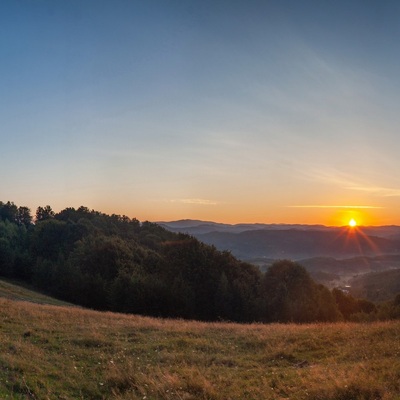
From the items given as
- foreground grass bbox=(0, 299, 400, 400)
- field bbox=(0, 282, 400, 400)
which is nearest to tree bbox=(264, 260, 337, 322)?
field bbox=(0, 282, 400, 400)

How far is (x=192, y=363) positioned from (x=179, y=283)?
48298 mm

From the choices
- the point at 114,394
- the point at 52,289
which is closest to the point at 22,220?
the point at 52,289

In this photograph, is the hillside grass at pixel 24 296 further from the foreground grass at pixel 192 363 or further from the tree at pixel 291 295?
the tree at pixel 291 295

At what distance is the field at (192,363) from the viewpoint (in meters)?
9.85

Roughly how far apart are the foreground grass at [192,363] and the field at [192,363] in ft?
0.10

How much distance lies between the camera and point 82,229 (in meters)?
95.1

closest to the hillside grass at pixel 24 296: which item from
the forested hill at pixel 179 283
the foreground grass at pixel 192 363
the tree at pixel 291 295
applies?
the forested hill at pixel 179 283

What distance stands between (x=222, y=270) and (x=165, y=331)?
48.1 m

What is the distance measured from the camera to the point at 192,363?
1332cm

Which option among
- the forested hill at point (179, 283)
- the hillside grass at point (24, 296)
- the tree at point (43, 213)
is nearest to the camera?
the hillside grass at point (24, 296)

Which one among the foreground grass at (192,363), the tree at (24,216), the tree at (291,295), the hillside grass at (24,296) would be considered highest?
the tree at (24,216)

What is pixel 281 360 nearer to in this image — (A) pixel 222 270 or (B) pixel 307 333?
(B) pixel 307 333

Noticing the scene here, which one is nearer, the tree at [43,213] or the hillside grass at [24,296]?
the hillside grass at [24,296]

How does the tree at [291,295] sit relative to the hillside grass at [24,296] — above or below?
below
